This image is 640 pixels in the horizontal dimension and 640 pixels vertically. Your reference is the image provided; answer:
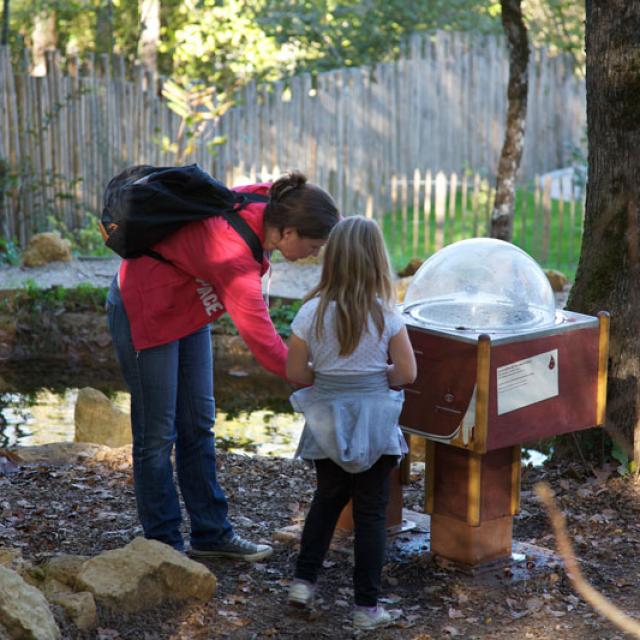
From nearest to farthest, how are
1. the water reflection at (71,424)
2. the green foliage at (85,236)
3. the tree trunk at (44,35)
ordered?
the water reflection at (71,424), the green foliage at (85,236), the tree trunk at (44,35)

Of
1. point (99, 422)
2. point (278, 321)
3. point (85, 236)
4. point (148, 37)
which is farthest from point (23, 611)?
point (148, 37)

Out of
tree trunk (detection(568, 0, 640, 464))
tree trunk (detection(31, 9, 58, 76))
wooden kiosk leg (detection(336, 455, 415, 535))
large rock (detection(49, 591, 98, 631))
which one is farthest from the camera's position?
tree trunk (detection(31, 9, 58, 76))

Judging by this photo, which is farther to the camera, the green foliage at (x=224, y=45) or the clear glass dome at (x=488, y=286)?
the green foliage at (x=224, y=45)

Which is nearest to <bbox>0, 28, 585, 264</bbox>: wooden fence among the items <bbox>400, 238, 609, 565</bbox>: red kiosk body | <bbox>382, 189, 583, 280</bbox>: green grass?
<bbox>382, 189, 583, 280</bbox>: green grass

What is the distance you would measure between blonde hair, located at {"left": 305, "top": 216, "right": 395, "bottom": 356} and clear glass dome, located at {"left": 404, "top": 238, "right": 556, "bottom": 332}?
710 mm

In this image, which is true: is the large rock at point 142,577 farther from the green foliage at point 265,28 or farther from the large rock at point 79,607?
the green foliage at point 265,28

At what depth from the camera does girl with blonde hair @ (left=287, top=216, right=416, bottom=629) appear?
11.7 feet

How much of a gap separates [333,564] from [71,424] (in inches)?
163

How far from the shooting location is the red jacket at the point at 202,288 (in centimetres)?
367

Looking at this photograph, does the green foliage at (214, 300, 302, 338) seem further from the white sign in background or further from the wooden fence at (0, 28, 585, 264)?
the white sign in background

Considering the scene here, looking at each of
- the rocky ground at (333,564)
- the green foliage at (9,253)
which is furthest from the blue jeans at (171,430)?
the green foliage at (9,253)

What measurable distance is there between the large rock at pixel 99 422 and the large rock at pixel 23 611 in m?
3.92

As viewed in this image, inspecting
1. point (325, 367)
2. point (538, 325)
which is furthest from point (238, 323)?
point (538, 325)

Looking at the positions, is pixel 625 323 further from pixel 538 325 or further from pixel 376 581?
pixel 376 581
